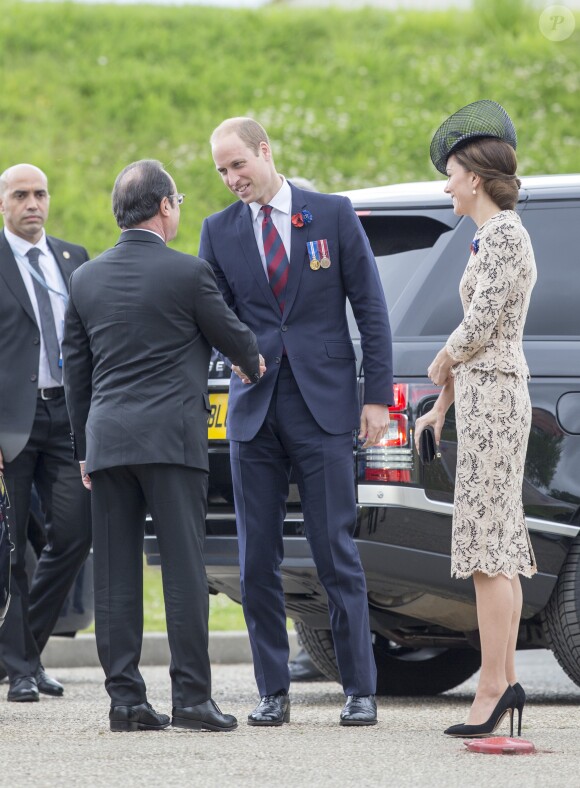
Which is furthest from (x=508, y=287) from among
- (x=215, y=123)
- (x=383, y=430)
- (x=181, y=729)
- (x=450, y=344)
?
(x=215, y=123)

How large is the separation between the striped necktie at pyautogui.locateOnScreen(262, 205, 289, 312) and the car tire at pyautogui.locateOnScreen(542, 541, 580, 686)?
1399 millimetres

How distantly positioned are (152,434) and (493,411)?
110 centimetres

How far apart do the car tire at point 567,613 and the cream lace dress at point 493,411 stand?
2.62 feet

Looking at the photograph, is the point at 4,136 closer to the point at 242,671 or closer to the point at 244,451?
the point at 242,671

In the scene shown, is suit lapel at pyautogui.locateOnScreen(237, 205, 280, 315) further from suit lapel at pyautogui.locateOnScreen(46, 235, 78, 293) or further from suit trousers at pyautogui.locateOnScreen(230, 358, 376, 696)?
suit lapel at pyautogui.locateOnScreen(46, 235, 78, 293)

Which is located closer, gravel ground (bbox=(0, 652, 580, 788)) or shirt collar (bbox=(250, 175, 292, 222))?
gravel ground (bbox=(0, 652, 580, 788))

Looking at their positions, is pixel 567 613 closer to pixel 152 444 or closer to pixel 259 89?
pixel 152 444

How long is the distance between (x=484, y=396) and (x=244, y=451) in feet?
3.15

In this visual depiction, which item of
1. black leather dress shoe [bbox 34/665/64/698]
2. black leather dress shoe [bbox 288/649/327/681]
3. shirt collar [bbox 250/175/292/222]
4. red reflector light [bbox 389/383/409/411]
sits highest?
shirt collar [bbox 250/175/292/222]

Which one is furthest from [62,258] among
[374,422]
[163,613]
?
[163,613]

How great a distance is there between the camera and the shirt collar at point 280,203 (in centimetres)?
542

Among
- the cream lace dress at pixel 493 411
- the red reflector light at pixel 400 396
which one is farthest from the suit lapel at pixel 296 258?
the cream lace dress at pixel 493 411

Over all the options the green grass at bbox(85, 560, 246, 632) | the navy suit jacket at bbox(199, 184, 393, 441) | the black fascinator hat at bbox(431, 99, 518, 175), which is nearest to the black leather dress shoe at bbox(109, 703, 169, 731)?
the navy suit jacket at bbox(199, 184, 393, 441)

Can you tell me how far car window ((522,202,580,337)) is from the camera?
5.70 metres
